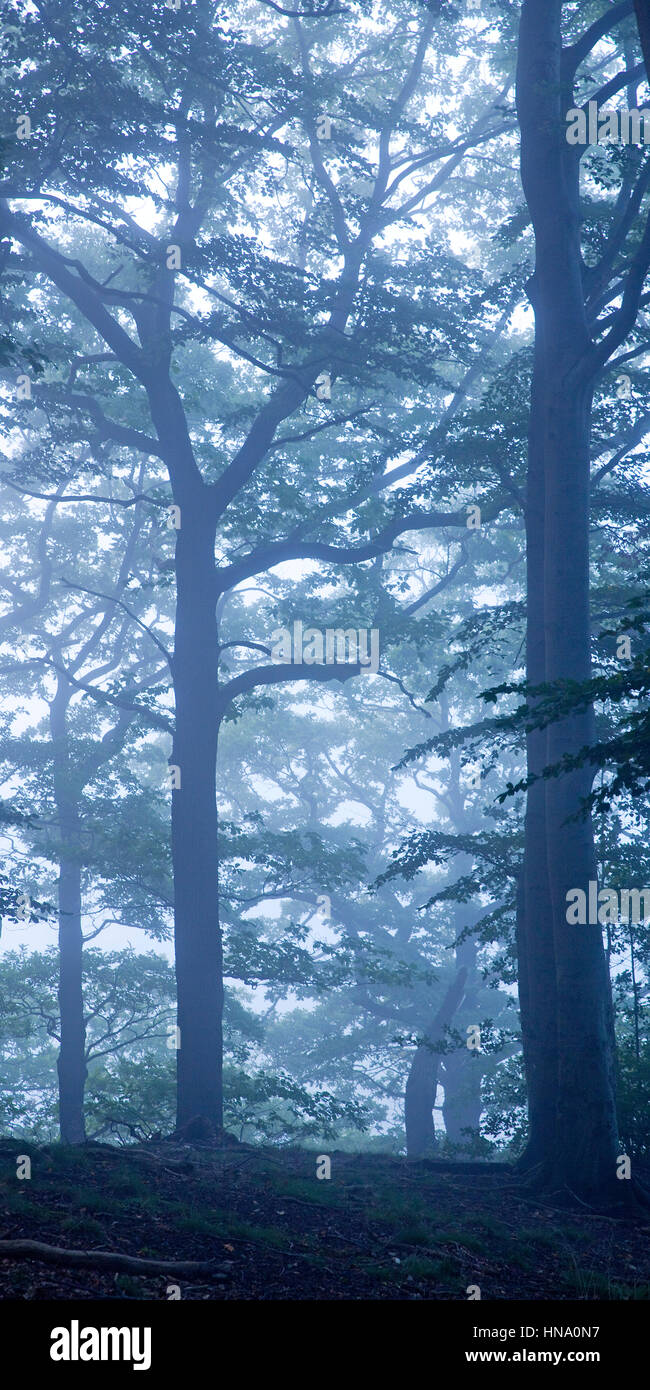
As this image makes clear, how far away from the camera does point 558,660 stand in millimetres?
11852

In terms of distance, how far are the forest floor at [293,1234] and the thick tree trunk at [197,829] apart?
4235mm

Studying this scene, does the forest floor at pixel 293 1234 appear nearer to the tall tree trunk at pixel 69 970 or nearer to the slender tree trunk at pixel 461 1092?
the tall tree trunk at pixel 69 970

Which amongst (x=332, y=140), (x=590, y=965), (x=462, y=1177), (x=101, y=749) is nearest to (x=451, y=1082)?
(x=101, y=749)

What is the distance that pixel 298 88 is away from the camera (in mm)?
16312

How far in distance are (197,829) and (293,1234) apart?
29.5 feet

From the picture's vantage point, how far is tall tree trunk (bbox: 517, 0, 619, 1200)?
35.7 feet

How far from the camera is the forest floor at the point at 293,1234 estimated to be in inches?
250

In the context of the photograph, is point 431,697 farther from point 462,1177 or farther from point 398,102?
point 398,102

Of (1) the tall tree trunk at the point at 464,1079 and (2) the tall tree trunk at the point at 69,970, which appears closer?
(2) the tall tree trunk at the point at 69,970

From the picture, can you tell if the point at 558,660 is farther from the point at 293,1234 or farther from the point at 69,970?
the point at 69,970

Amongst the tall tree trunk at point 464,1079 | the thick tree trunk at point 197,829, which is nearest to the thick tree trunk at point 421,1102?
the tall tree trunk at point 464,1079

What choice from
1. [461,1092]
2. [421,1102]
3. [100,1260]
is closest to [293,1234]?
[100,1260]

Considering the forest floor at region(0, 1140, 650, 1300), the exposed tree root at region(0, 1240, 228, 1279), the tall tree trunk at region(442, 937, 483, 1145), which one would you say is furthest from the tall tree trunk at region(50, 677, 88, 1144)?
the exposed tree root at region(0, 1240, 228, 1279)
